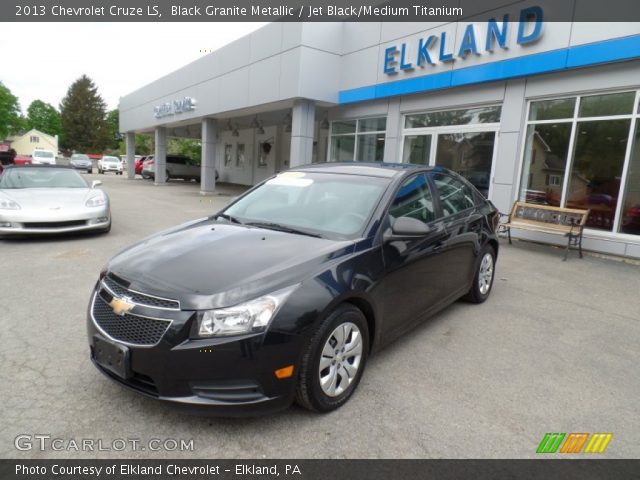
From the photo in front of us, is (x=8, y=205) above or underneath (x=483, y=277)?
above

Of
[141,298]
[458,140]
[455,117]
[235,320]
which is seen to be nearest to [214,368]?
[235,320]

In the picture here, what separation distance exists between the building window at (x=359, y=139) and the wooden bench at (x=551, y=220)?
4990 mm

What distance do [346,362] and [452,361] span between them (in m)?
1.23

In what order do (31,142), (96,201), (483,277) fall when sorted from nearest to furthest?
1. (483,277)
2. (96,201)
3. (31,142)

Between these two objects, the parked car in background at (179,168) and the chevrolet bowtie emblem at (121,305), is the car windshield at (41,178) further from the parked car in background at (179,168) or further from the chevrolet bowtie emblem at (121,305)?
the parked car in background at (179,168)

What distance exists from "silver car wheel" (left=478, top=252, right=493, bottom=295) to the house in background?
98.1 meters

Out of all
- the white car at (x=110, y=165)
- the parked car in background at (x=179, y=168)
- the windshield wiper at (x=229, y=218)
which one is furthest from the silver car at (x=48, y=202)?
the white car at (x=110, y=165)

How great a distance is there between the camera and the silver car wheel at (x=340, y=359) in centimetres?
263

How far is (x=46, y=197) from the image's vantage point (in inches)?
295

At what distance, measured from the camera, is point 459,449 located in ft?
8.06

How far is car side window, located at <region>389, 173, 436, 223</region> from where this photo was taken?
3471 mm

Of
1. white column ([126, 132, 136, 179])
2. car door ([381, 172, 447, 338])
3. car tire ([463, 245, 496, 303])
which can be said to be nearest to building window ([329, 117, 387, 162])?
car tire ([463, 245, 496, 303])

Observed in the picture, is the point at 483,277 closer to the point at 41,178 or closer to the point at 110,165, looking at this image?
the point at 41,178

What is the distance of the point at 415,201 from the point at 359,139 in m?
10.7
